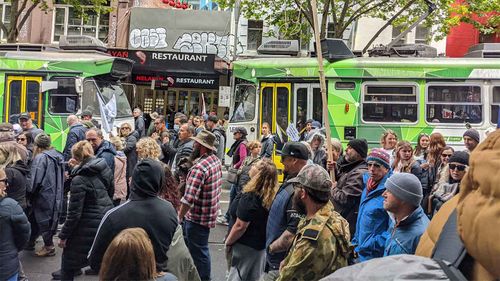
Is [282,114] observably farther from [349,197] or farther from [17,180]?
[349,197]

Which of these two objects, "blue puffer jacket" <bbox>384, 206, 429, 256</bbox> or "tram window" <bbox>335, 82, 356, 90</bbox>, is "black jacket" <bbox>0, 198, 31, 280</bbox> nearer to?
"blue puffer jacket" <bbox>384, 206, 429, 256</bbox>

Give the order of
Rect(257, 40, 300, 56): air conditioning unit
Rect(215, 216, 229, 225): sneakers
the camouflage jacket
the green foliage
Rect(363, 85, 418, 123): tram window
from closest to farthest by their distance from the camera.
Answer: the camouflage jacket → Rect(215, 216, 229, 225): sneakers → Rect(363, 85, 418, 123): tram window → Rect(257, 40, 300, 56): air conditioning unit → the green foliage

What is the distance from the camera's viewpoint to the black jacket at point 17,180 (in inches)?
281

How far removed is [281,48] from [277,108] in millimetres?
2085

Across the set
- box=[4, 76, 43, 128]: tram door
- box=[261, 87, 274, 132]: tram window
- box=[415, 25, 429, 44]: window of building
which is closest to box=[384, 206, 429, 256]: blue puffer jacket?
box=[261, 87, 274, 132]: tram window

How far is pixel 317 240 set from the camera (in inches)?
152

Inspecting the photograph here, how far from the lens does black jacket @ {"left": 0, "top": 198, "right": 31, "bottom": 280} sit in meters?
5.40

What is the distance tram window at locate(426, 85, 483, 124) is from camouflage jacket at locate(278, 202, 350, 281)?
420 inches

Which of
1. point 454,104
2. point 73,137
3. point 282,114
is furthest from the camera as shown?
point 282,114

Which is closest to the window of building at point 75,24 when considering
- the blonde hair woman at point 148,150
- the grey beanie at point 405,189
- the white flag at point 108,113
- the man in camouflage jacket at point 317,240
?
the white flag at point 108,113

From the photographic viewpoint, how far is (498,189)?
1498 millimetres

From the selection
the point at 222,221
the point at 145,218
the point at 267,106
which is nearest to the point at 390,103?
the point at 267,106

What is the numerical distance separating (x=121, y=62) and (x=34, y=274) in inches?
385

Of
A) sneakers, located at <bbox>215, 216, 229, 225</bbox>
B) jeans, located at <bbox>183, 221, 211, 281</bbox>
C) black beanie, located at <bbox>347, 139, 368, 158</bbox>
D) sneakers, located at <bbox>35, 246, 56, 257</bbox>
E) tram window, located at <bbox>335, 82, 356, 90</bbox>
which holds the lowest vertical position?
sneakers, located at <bbox>35, 246, 56, 257</bbox>
